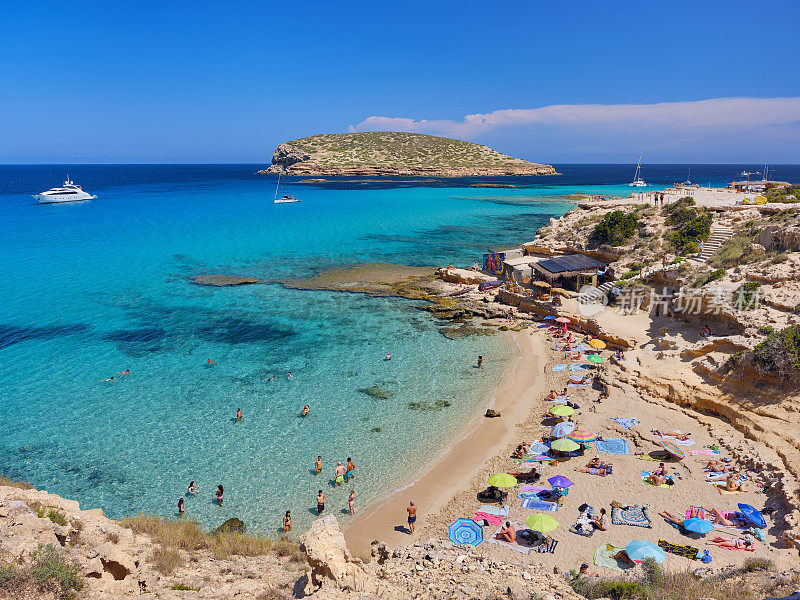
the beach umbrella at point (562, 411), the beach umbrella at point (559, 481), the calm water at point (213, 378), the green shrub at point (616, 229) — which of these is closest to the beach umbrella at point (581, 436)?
the beach umbrella at point (562, 411)

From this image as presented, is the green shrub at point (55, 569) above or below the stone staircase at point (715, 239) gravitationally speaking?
below

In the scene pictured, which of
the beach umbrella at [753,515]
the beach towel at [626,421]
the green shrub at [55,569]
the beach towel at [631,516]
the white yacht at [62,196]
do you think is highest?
the white yacht at [62,196]

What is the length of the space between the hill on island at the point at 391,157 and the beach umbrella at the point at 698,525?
484 ft

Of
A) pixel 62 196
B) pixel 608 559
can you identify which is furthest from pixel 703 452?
pixel 62 196

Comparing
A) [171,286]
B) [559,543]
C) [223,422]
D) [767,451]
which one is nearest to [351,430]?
[223,422]

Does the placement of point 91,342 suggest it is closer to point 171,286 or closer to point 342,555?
point 171,286

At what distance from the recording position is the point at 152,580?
27.9 feet

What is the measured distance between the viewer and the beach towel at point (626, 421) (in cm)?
1734

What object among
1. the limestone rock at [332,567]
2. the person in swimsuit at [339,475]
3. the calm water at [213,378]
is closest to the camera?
the limestone rock at [332,567]

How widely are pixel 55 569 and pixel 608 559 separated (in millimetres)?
11861

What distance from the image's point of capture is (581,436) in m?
16.4

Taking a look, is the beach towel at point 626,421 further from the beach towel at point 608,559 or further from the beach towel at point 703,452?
the beach towel at point 608,559

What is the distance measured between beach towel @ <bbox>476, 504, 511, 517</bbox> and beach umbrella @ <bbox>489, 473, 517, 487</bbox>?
25.1 inches

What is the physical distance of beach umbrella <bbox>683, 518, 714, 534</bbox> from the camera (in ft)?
39.8
